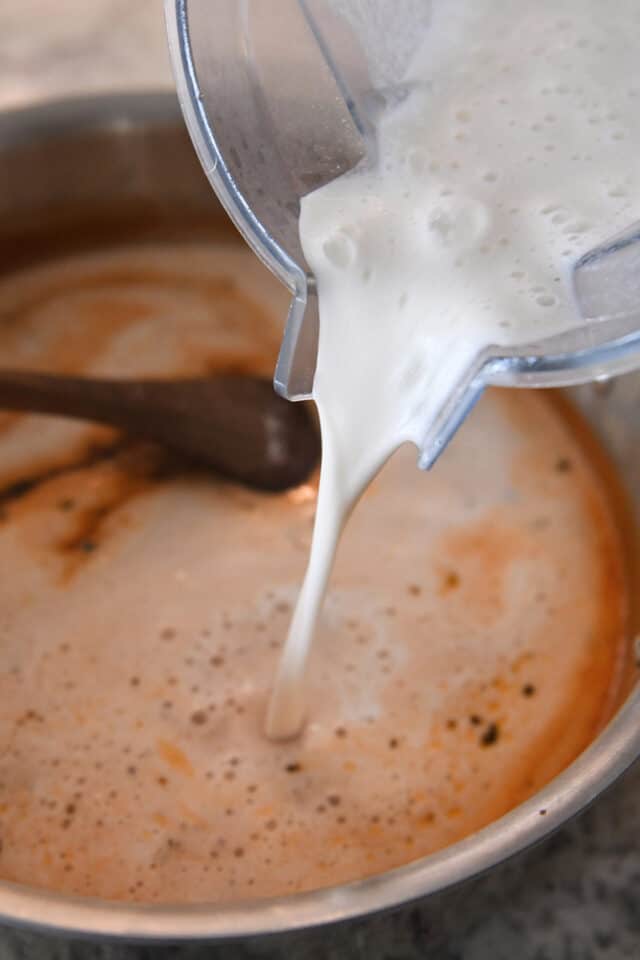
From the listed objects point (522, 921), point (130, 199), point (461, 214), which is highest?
point (461, 214)

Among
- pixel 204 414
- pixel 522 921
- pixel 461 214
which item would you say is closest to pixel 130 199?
pixel 204 414

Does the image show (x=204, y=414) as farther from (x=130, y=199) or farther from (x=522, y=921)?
(x=522, y=921)

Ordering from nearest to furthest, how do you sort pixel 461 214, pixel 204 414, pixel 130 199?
1. pixel 461 214
2. pixel 204 414
3. pixel 130 199

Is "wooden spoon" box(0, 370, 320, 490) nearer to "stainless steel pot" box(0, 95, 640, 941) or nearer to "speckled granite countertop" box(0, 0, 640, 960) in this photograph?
"stainless steel pot" box(0, 95, 640, 941)

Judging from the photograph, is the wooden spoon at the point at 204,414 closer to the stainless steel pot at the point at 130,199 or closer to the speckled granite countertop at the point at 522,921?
the stainless steel pot at the point at 130,199

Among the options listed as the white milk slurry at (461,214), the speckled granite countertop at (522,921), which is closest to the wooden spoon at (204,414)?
the white milk slurry at (461,214)

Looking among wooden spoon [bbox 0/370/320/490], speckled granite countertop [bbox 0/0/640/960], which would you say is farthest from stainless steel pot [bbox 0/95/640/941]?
wooden spoon [bbox 0/370/320/490]
